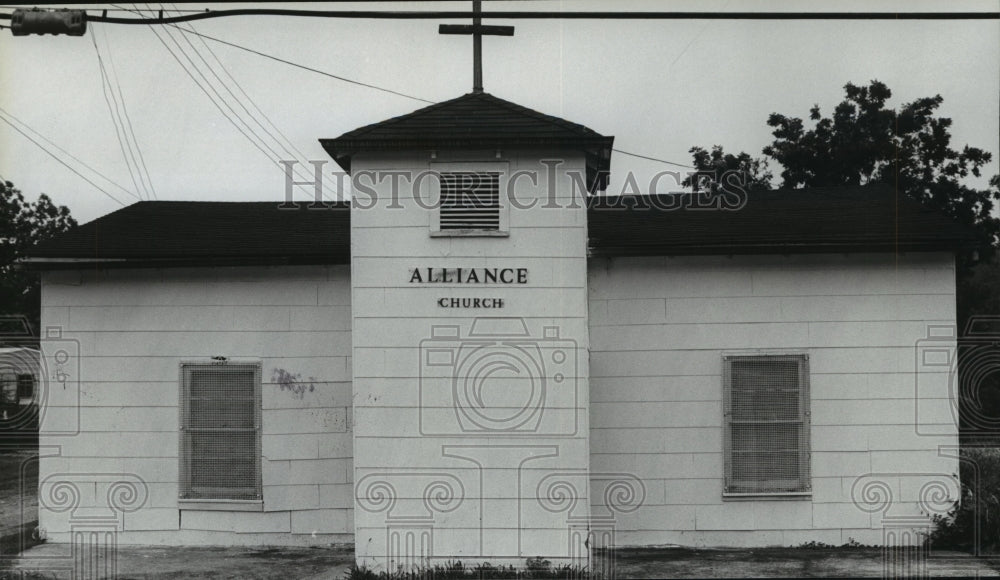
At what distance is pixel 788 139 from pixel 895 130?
116 inches

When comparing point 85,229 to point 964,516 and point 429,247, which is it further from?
point 964,516

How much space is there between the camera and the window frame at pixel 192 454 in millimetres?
10305

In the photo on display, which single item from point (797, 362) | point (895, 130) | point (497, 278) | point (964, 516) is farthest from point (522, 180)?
point (895, 130)

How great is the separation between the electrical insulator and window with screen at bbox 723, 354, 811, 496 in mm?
7253

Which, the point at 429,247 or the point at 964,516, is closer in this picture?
the point at 429,247

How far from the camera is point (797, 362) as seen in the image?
33.4 ft

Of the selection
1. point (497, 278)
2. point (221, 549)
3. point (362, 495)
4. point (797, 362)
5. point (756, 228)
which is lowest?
point (221, 549)

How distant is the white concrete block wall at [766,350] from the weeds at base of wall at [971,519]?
24cm

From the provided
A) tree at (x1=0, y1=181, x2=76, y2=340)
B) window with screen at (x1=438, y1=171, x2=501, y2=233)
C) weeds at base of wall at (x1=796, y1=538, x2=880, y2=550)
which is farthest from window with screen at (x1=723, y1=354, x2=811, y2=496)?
tree at (x1=0, y1=181, x2=76, y2=340)

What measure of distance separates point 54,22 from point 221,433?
15.7ft

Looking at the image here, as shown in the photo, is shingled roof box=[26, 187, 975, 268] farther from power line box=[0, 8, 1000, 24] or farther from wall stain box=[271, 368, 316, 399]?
power line box=[0, 8, 1000, 24]

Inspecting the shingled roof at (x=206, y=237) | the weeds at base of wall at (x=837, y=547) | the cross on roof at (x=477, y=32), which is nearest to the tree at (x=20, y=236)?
the shingled roof at (x=206, y=237)

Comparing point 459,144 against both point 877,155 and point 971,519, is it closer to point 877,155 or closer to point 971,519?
point 971,519

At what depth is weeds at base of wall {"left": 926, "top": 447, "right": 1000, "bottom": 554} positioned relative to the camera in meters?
9.71
